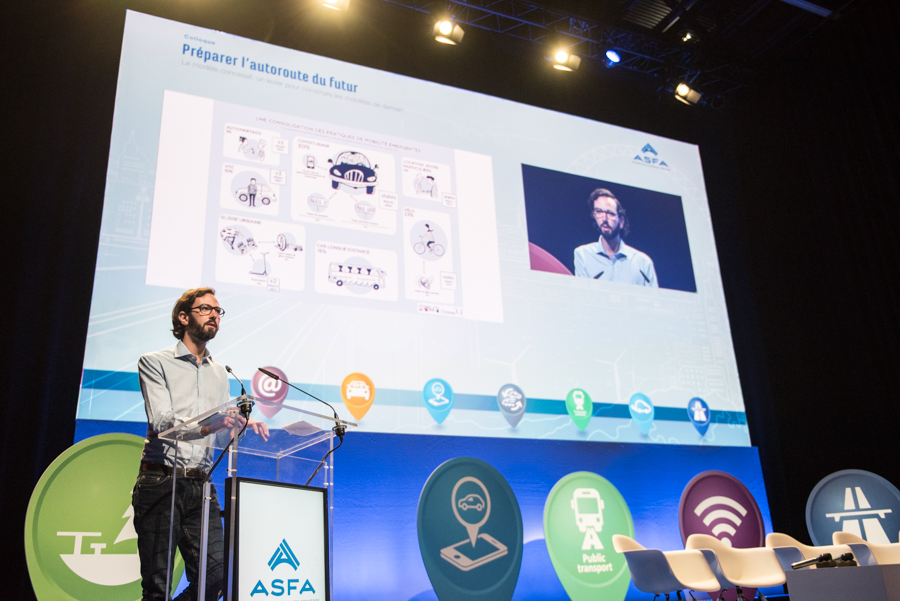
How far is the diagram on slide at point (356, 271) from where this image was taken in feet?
13.9

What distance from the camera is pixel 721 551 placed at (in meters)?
4.18

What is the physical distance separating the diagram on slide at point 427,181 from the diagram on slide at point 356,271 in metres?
0.55

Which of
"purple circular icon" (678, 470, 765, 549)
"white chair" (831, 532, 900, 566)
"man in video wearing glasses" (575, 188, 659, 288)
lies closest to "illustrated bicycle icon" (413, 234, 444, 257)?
"man in video wearing glasses" (575, 188, 659, 288)

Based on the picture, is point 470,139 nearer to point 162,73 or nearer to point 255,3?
point 255,3

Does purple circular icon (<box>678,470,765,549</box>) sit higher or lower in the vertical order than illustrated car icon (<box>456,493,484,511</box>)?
lower

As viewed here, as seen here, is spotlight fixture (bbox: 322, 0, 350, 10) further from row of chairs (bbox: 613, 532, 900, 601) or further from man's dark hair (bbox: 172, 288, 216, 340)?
row of chairs (bbox: 613, 532, 900, 601)

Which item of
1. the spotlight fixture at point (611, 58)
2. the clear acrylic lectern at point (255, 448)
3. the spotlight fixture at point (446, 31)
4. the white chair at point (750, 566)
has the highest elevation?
the spotlight fixture at point (611, 58)

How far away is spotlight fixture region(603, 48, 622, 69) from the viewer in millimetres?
5809

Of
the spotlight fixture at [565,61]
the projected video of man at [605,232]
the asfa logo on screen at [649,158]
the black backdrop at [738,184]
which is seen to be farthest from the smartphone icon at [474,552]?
the spotlight fixture at [565,61]

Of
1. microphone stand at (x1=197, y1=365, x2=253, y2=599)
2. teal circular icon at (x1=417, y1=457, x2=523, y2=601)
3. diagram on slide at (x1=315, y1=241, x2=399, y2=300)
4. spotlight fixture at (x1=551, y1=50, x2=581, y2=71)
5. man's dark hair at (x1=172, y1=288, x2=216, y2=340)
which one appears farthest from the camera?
spotlight fixture at (x1=551, y1=50, x2=581, y2=71)

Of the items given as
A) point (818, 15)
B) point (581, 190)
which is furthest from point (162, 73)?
point (818, 15)

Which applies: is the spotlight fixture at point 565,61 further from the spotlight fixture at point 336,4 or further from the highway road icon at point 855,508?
the highway road icon at point 855,508

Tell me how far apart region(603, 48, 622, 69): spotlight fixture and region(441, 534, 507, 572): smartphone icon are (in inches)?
159

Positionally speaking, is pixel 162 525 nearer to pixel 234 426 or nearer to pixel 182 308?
pixel 234 426
